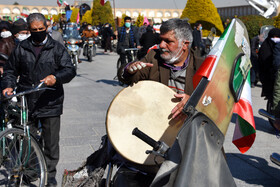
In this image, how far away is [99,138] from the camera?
6.49 meters

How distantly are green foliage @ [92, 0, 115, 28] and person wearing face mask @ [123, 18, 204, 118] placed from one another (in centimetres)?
3748

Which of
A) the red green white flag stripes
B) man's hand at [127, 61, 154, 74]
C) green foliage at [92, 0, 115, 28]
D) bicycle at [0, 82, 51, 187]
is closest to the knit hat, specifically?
bicycle at [0, 82, 51, 187]

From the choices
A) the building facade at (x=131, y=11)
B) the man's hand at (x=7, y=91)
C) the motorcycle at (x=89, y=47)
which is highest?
the man's hand at (x=7, y=91)

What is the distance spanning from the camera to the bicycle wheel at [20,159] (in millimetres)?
3954

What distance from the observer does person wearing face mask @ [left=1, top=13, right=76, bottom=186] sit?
4.26 meters

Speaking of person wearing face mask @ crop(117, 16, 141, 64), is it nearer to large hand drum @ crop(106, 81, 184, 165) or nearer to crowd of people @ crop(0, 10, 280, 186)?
crowd of people @ crop(0, 10, 280, 186)

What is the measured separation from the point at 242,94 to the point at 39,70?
2552mm

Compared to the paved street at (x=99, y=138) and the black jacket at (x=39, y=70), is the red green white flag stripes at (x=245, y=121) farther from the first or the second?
the paved street at (x=99, y=138)

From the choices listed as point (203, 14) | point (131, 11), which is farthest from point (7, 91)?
point (131, 11)

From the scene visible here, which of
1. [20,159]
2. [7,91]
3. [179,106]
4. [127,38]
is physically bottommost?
[20,159]

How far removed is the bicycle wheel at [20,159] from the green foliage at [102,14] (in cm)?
3658

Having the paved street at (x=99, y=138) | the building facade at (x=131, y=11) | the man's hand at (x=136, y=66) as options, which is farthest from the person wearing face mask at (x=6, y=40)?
the building facade at (x=131, y=11)

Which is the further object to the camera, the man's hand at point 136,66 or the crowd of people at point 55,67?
the crowd of people at point 55,67

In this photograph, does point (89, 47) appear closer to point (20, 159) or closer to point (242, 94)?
point (20, 159)
